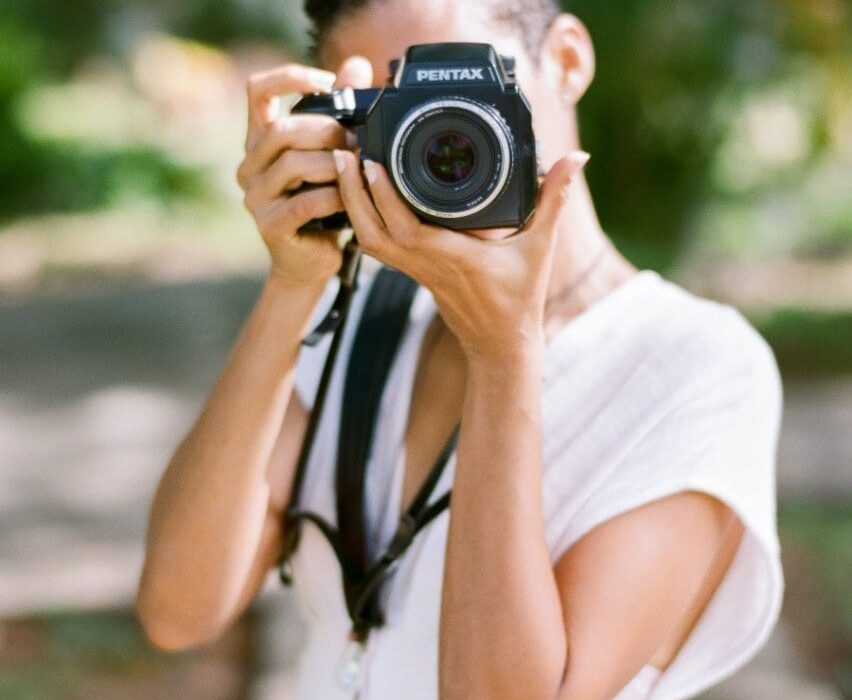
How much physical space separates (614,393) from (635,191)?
7.30 meters

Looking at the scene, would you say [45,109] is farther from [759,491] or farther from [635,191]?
[759,491]

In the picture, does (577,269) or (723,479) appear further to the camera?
(577,269)

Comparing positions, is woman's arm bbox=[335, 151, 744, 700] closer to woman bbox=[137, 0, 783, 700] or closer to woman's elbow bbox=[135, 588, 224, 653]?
woman bbox=[137, 0, 783, 700]

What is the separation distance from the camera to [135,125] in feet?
49.4

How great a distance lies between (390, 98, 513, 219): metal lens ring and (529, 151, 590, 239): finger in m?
0.05

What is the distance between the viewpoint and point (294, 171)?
140 cm

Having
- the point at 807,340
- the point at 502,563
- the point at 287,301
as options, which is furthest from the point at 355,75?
the point at 807,340

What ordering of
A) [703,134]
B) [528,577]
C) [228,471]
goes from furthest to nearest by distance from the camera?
[703,134]
[228,471]
[528,577]

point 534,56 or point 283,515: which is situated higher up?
point 534,56

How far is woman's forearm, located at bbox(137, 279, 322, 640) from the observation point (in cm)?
150

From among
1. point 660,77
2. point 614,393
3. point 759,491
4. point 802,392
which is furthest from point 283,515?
point 660,77

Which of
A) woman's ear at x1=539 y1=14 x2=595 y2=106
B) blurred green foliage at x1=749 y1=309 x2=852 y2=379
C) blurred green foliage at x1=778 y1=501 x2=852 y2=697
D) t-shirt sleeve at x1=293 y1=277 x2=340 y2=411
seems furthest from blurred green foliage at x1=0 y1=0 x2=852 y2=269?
t-shirt sleeve at x1=293 y1=277 x2=340 y2=411

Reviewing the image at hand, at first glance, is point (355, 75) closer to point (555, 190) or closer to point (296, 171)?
point (296, 171)

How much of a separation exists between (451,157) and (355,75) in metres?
0.20
